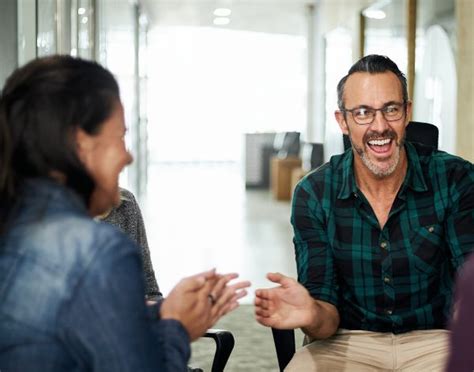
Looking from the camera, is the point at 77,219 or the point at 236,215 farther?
the point at 236,215

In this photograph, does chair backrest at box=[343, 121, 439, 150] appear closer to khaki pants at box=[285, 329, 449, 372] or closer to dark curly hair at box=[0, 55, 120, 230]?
khaki pants at box=[285, 329, 449, 372]

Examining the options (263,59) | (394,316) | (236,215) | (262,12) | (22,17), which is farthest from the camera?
(263,59)

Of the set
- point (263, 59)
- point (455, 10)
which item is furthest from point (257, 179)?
point (455, 10)

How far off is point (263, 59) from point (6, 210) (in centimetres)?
2084

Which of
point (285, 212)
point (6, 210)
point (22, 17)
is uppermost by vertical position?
point (22, 17)

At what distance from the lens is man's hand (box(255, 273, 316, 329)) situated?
1.98 m

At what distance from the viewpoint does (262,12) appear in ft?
49.8

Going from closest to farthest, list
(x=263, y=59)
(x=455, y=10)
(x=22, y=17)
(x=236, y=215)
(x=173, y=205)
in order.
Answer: (x=22, y=17), (x=455, y=10), (x=236, y=215), (x=173, y=205), (x=263, y=59)

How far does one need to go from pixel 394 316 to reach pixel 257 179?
13033 millimetres

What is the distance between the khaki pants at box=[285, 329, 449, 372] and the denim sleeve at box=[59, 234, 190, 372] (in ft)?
3.98

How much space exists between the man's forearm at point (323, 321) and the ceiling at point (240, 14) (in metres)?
11.7

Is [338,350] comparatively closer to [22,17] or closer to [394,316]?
[394,316]

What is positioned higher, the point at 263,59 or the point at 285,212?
the point at 263,59

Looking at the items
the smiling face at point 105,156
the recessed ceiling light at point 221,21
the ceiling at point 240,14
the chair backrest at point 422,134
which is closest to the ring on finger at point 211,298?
the smiling face at point 105,156
